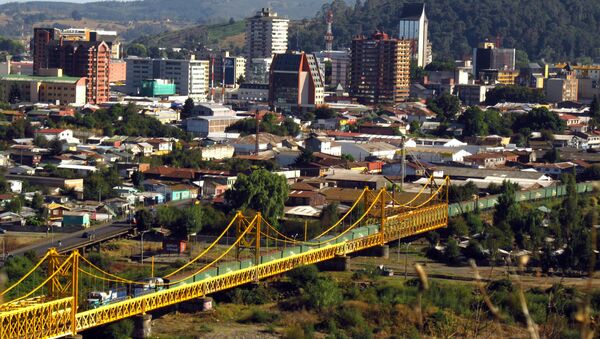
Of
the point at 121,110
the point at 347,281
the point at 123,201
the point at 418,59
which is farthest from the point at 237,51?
the point at 347,281

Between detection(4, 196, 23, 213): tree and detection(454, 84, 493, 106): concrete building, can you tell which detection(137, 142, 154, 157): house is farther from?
Result: detection(454, 84, 493, 106): concrete building

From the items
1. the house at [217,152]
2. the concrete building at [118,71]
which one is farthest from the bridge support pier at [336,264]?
the concrete building at [118,71]

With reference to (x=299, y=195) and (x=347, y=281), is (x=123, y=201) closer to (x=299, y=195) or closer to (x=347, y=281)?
(x=299, y=195)

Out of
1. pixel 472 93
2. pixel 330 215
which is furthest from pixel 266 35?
pixel 330 215

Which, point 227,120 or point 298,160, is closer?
point 298,160

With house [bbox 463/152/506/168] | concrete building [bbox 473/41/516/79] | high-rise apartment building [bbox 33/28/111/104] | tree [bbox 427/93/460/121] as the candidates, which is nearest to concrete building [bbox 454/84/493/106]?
tree [bbox 427/93/460/121]
